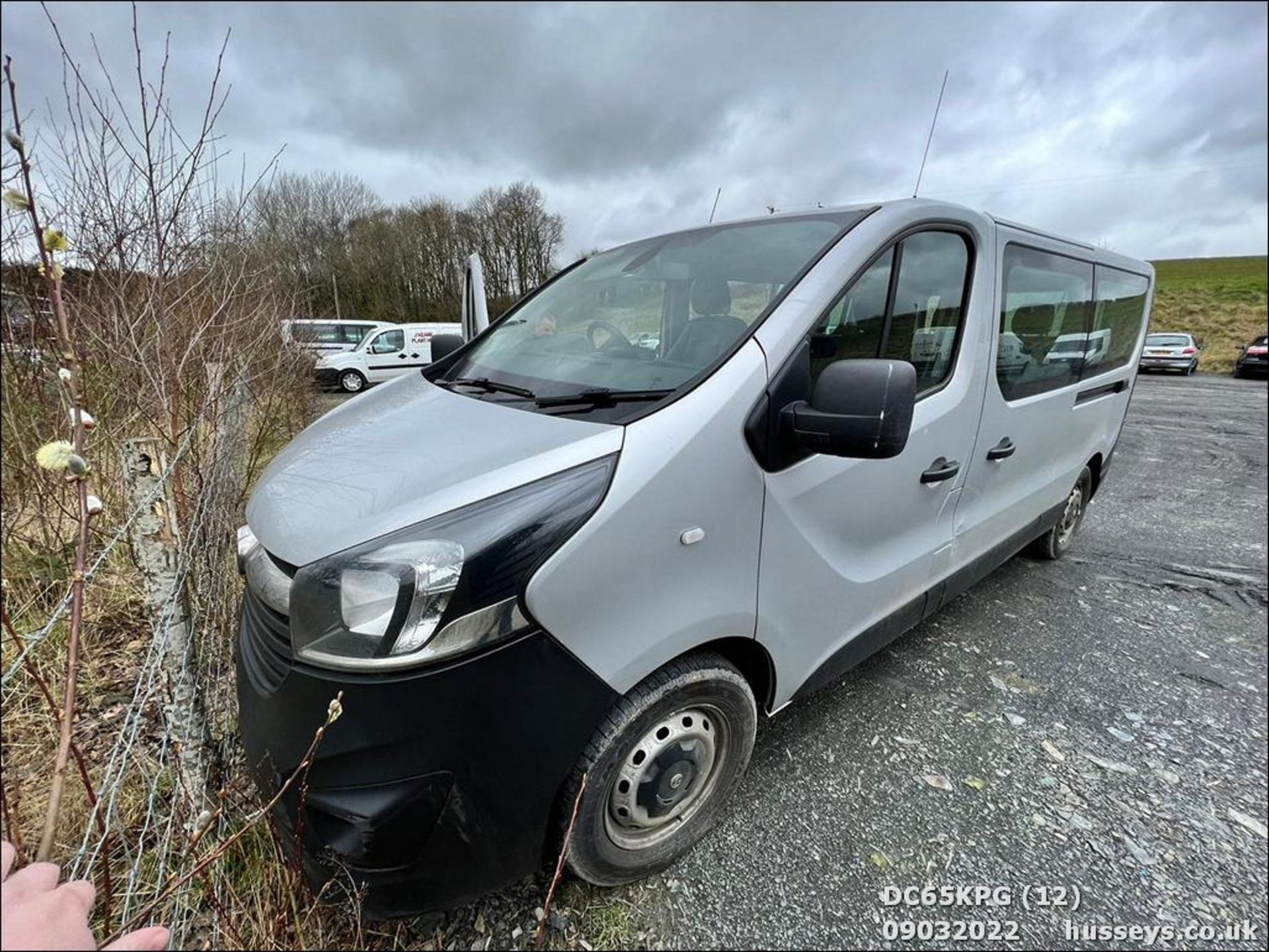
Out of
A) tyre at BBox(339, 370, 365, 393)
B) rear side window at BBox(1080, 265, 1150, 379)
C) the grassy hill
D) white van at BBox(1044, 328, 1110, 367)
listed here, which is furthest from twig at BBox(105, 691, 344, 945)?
the grassy hill

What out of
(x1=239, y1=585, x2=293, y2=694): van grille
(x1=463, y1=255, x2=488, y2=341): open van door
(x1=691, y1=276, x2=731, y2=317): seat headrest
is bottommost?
(x1=239, y1=585, x2=293, y2=694): van grille

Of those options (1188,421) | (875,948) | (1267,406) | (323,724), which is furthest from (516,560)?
(1267,406)

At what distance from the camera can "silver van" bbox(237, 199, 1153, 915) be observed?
3.90ft

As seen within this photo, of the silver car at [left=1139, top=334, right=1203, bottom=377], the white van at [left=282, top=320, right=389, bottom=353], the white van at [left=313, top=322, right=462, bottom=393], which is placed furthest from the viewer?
the silver car at [left=1139, top=334, right=1203, bottom=377]

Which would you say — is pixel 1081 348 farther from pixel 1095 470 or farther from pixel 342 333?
pixel 342 333

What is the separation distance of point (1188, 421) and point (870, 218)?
12.7 metres

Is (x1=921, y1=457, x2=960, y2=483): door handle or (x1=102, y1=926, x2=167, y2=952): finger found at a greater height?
(x1=921, y1=457, x2=960, y2=483): door handle

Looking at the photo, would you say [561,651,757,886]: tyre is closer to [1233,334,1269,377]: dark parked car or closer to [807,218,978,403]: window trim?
[807,218,978,403]: window trim

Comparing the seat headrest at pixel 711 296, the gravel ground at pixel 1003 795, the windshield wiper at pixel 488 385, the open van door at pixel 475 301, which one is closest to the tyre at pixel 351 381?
the open van door at pixel 475 301

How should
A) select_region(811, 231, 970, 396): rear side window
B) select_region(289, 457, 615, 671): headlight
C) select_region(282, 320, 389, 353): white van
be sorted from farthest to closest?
select_region(282, 320, 389, 353): white van < select_region(811, 231, 970, 396): rear side window < select_region(289, 457, 615, 671): headlight

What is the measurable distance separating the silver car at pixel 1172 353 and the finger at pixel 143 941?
84.9ft

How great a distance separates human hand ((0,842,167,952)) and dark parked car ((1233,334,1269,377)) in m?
26.6

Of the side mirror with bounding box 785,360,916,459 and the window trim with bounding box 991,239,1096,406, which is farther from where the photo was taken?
the window trim with bounding box 991,239,1096,406

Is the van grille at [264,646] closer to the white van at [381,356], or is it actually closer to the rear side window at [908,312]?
the rear side window at [908,312]
